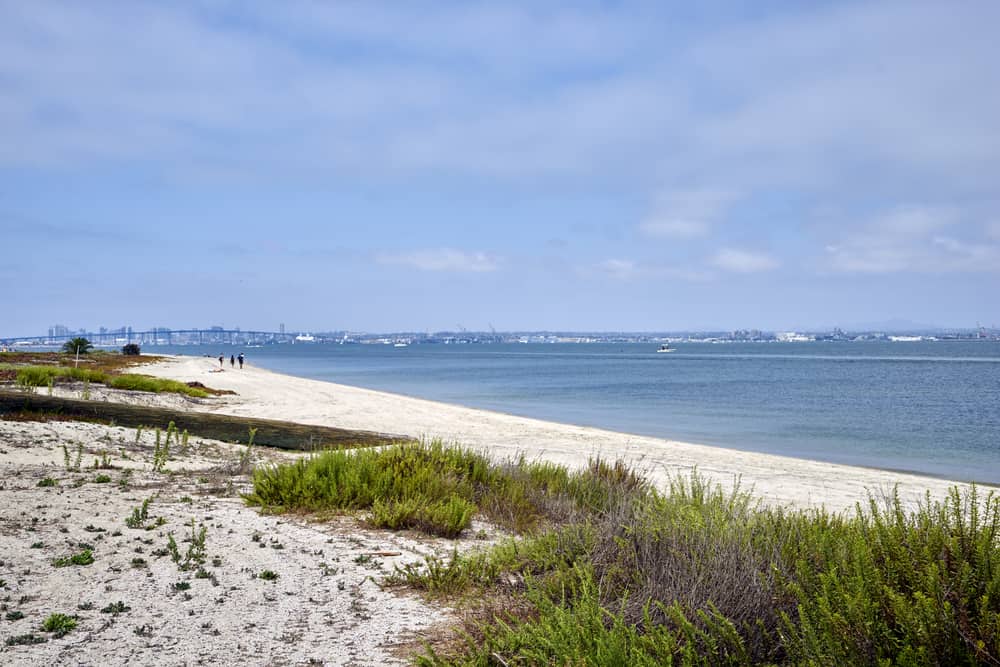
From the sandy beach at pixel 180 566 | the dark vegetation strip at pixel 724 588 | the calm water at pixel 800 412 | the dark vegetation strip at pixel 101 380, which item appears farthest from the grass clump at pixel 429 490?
the dark vegetation strip at pixel 101 380

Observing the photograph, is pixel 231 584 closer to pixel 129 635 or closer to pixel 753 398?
pixel 129 635

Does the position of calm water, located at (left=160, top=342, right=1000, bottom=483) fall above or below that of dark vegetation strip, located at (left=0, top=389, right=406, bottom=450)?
below

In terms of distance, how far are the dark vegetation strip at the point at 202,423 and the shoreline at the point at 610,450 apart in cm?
287

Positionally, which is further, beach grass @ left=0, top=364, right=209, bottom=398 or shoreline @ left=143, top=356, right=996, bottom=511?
beach grass @ left=0, top=364, right=209, bottom=398

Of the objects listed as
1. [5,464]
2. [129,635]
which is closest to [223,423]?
[5,464]

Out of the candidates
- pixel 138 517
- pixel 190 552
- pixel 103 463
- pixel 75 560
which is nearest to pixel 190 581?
pixel 190 552

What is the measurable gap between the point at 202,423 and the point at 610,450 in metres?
10.5

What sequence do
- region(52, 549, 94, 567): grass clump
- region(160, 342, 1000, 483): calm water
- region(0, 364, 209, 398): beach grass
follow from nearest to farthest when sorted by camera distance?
region(52, 549, 94, 567): grass clump
region(0, 364, 209, 398): beach grass
region(160, 342, 1000, 483): calm water

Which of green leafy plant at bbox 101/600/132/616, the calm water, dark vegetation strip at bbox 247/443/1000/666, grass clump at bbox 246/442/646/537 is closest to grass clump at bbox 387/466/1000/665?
dark vegetation strip at bbox 247/443/1000/666

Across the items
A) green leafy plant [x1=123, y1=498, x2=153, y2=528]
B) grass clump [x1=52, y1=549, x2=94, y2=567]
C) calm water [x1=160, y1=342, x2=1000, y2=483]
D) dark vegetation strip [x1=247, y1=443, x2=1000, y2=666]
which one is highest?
dark vegetation strip [x1=247, y1=443, x2=1000, y2=666]

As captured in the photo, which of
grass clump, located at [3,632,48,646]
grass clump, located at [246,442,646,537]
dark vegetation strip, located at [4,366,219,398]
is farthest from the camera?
dark vegetation strip, located at [4,366,219,398]

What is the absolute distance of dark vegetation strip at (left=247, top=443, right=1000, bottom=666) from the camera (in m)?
3.17

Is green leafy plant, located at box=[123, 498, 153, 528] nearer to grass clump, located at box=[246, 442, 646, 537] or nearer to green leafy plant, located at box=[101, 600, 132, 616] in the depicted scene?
grass clump, located at box=[246, 442, 646, 537]

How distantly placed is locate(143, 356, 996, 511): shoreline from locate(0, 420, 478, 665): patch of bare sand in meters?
3.43
